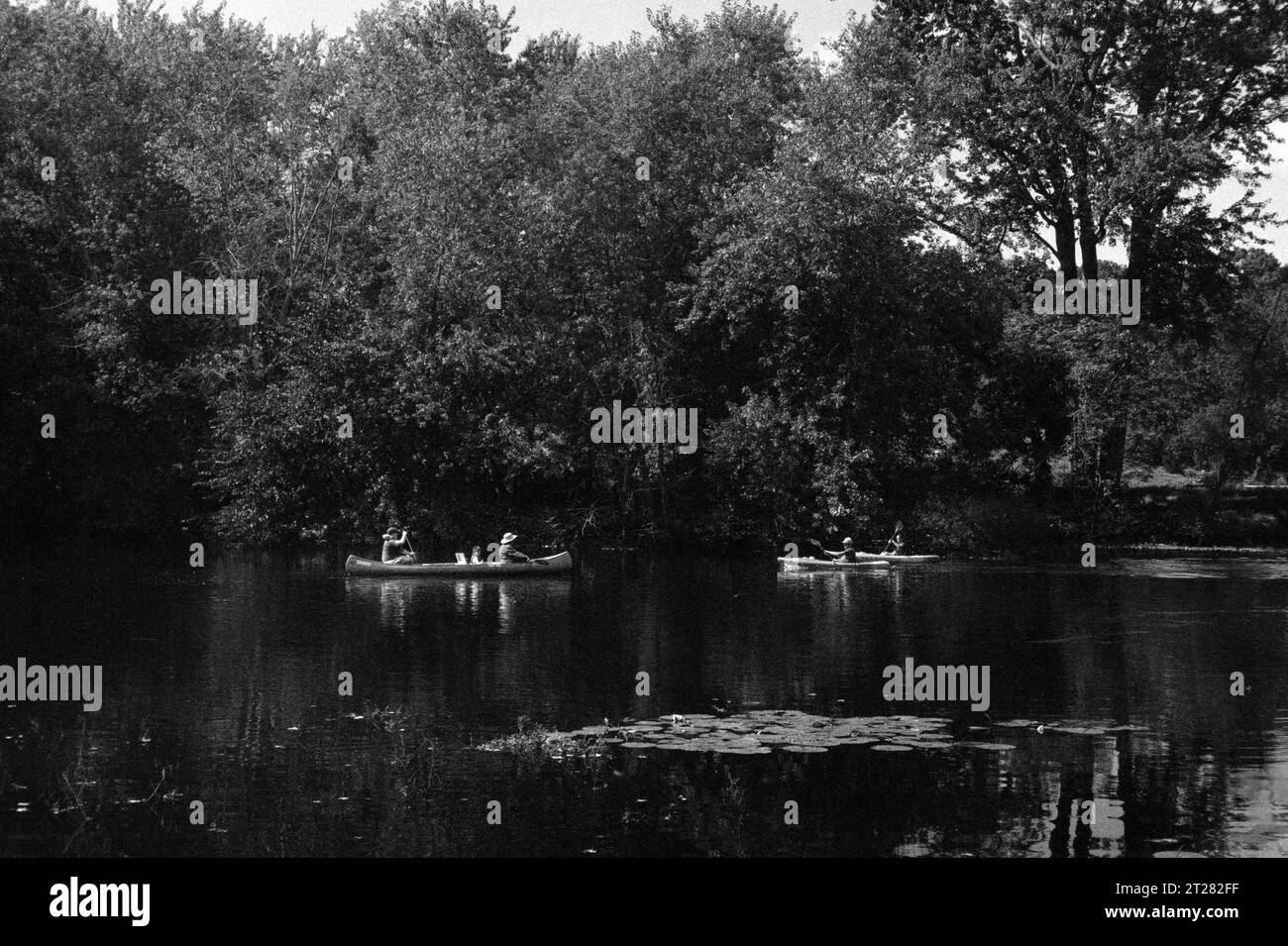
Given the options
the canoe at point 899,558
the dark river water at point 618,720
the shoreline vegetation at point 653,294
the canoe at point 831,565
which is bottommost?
the dark river water at point 618,720

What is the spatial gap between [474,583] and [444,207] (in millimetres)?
16733

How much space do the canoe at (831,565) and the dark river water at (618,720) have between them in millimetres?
8298

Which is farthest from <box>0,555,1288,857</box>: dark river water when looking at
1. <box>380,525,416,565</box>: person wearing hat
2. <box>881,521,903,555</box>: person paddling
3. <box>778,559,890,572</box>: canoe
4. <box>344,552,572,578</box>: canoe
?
<box>881,521,903,555</box>: person paddling

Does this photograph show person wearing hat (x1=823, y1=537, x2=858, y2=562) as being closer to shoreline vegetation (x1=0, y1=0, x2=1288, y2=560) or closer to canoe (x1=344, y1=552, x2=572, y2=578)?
shoreline vegetation (x1=0, y1=0, x2=1288, y2=560)

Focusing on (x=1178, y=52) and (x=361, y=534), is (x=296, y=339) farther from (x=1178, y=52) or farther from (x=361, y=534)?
(x=1178, y=52)

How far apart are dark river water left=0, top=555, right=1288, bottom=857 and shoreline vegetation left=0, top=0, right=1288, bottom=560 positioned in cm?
1457

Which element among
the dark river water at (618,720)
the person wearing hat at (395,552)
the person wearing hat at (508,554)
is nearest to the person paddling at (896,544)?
the dark river water at (618,720)

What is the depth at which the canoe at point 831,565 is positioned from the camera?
46.6 metres

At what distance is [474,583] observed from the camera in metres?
42.3

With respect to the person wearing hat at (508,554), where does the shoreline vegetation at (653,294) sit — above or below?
above

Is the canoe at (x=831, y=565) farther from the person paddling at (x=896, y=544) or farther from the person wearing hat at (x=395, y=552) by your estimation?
the person wearing hat at (x=395, y=552)

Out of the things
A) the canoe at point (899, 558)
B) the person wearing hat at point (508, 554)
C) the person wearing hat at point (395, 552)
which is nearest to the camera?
the person wearing hat at point (395, 552)

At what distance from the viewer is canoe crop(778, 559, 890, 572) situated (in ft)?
153
